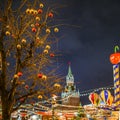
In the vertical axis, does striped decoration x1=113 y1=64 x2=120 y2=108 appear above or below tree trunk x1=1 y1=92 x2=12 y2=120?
above

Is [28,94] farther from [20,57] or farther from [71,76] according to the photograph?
[71,76]

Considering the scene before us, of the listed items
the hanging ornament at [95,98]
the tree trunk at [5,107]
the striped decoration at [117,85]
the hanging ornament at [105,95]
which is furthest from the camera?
the hanging ornament at [95,98]

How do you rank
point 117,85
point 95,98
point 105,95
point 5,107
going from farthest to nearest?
point 95,98 < point 105,95 < point 117,85 < point 5,107

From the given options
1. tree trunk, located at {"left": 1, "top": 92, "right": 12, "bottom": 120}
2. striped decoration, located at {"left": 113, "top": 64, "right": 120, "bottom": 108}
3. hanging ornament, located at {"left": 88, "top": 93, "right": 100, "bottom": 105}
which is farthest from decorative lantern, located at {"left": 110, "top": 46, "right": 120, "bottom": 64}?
tree trunk, located at {"left": 1, "top": 92, "right": 12, "bottom": 120}

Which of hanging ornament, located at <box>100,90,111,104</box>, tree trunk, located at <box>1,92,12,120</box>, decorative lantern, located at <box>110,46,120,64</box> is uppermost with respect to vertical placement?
decorative lantern, located at <box>110,46,120,64</box>

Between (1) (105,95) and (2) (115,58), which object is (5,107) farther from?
(1) (105,95)

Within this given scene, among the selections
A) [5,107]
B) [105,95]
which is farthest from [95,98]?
[5,107]

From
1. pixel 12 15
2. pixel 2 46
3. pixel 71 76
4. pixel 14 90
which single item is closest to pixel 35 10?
pixel 12 15

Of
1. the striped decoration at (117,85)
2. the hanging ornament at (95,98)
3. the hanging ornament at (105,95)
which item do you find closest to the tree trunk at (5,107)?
the striped decoration at (117,85)

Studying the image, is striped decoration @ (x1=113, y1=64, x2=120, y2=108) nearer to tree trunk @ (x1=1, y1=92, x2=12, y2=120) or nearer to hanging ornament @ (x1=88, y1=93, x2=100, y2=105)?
hanging ornament @ (x1=88, y1=93, x2=100, y2=105)

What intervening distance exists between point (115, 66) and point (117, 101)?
7.96 ft

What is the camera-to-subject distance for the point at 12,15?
5602 millimetres

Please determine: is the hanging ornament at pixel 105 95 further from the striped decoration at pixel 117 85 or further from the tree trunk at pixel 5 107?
the tree trunk at pixel 5 107

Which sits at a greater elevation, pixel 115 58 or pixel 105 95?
pixel 115 58
